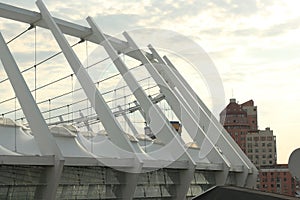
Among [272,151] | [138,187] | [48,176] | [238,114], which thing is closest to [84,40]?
[138,187]

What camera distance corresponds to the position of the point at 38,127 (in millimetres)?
24453

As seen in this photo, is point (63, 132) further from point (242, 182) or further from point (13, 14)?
point (242, 182)

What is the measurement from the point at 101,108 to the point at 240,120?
10781cm

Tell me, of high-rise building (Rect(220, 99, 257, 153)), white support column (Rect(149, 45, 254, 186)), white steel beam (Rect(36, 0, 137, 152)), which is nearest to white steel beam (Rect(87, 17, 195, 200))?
white steel beam (Rect(36, 0, 137, 152))

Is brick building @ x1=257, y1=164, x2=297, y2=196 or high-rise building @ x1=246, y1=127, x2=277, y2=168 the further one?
high-rise building @ x1=246, y1=127, x2=277, y2=168

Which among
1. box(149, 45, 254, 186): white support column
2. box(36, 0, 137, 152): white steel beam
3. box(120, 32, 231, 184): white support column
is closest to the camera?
box(36, 0, 137, 152): white steel beam

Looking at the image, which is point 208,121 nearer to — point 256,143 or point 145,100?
point 145,100

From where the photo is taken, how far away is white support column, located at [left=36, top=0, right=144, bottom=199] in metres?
27.5

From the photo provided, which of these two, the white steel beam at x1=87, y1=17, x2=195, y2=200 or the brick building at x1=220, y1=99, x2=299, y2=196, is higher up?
the brick building at x1=220, y1=99, x2=299, y2=196

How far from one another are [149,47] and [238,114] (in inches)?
3647

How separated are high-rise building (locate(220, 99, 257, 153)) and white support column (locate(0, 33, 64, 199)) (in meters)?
99.9

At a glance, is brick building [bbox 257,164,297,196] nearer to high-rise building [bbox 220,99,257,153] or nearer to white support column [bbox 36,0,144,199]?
high-rise building [bbox 220,99,257,153]

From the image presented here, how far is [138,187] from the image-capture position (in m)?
29.9

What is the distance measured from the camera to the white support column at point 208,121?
139 feet
